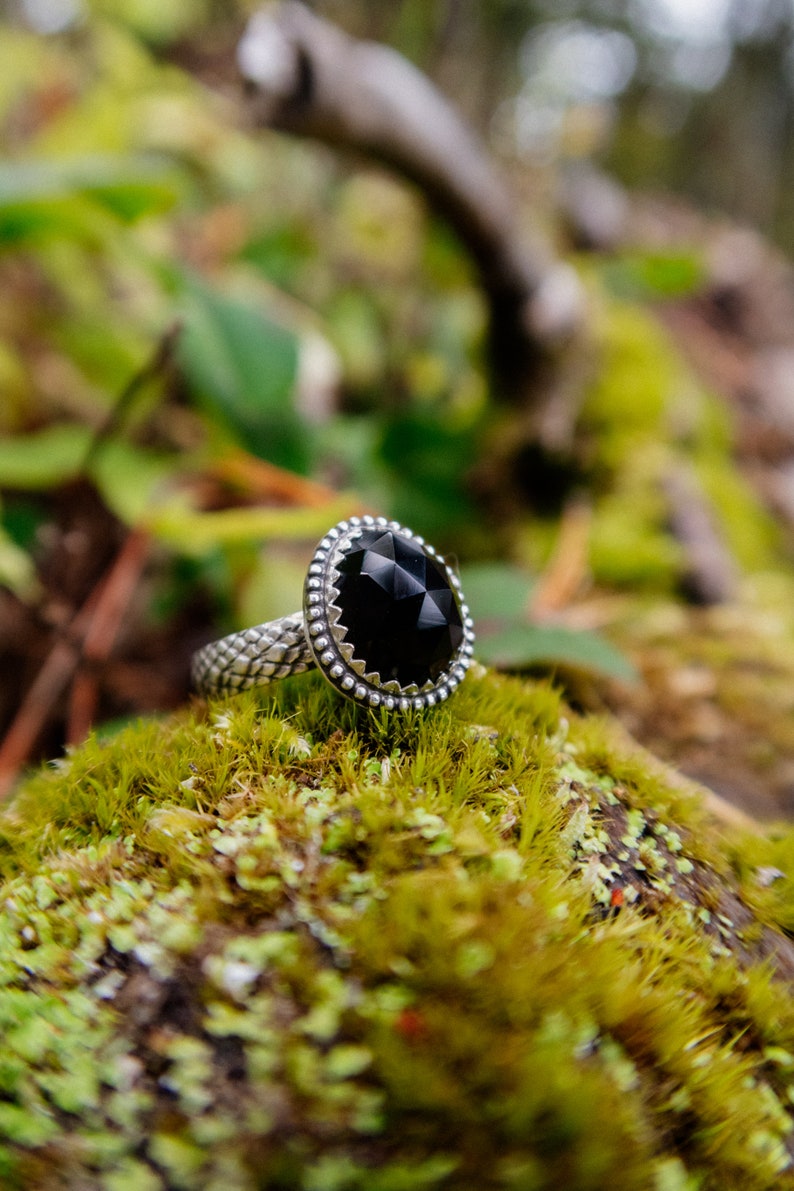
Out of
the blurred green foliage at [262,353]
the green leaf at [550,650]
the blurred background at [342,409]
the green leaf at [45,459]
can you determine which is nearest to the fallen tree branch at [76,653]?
the blurred background at [342,409]

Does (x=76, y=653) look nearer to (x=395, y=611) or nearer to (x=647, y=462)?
(x=395, y=611)

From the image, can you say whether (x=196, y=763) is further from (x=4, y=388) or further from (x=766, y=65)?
(x=766, y=65)

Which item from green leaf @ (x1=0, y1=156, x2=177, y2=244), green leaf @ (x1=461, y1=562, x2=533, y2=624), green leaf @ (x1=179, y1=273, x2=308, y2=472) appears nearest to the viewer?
green leaf @ (x1=461, y1=562, x2=533, y2=624)

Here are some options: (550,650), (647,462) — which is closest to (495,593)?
(550,650)

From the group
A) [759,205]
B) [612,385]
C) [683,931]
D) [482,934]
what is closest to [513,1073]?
[482,934]

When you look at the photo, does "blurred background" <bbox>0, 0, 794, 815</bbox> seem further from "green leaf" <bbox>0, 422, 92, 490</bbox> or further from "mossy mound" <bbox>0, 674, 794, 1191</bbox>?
"mossy mound" <bbox>0, 674, 794, 1191</bbox>

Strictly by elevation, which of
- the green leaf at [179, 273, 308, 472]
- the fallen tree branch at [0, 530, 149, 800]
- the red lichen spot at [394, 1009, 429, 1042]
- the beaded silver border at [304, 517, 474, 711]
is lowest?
the fallen tree branch at [0, 530, 149, 800]

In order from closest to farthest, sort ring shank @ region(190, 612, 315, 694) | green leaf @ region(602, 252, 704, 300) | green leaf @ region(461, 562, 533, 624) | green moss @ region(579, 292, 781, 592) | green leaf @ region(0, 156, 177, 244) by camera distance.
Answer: ring shank @ region(190, 612, 315, 694)
green leaf @ region(461, 562, 533, 624)
green leaf @ region(0, 156, 177, 244)
green moss @ region(579, 292, 781, 592)
green leaf @ region(602, 252, 704, 300)

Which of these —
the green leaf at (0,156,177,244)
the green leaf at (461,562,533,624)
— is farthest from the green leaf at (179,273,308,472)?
the green leaf at (461,562,533,624)
